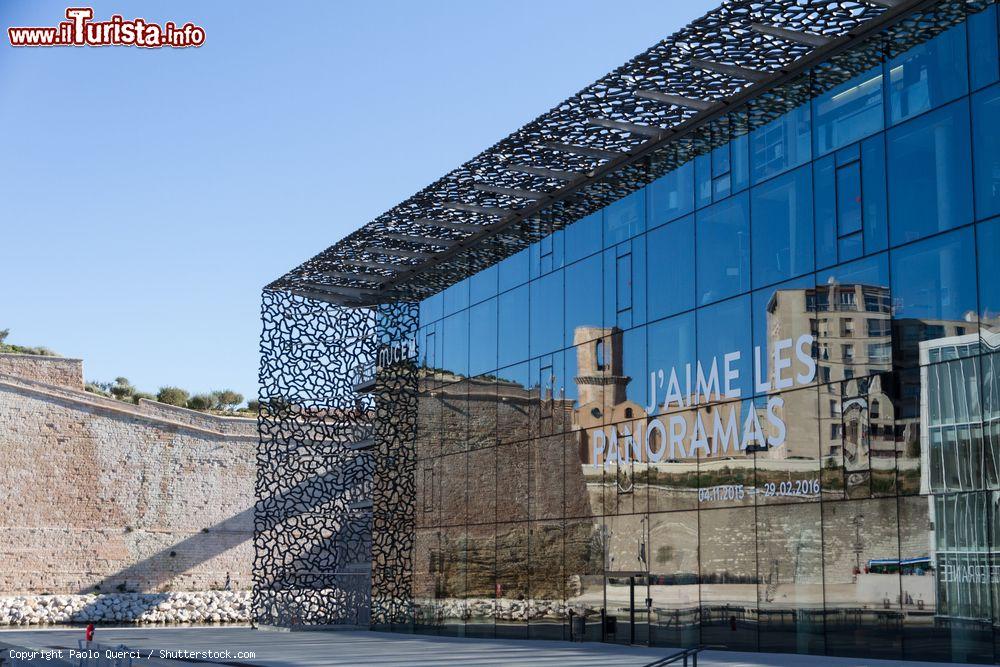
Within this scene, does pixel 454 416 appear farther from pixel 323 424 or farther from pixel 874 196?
pixel 874 196

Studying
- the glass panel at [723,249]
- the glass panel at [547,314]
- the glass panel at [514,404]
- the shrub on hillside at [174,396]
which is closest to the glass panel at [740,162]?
the glass panel at [723,249]

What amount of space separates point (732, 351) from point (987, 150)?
3.98 metres

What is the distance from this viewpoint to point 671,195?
15.4 metres

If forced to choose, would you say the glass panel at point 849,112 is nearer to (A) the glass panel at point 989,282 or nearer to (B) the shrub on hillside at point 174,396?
(A) the glass panel at point 989,282

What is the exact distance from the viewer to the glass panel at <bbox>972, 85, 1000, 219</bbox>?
10875mm

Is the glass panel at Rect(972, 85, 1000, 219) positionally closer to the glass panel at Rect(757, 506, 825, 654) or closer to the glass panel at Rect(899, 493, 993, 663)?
the glass panel at Rect(899, 493, 993, 663)

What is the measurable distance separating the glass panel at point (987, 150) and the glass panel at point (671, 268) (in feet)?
14.2

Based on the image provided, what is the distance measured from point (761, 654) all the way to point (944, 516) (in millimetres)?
2901

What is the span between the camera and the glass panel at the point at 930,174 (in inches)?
443

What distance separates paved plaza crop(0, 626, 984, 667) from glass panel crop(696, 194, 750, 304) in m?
Answer: 4.26

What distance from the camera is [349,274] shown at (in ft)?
74.4

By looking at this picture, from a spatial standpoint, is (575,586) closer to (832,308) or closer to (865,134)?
(832,308)

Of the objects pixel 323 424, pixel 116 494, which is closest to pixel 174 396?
pixel 116 494

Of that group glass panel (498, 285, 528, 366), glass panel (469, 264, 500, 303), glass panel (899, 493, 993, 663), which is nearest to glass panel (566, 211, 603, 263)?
glass panel (498, 285, 528, 366)
